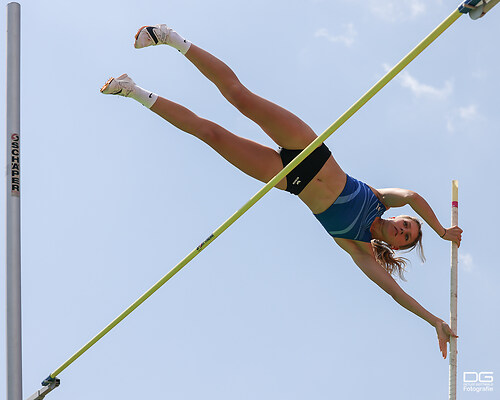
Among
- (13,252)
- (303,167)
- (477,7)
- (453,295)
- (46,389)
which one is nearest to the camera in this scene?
(477,7)

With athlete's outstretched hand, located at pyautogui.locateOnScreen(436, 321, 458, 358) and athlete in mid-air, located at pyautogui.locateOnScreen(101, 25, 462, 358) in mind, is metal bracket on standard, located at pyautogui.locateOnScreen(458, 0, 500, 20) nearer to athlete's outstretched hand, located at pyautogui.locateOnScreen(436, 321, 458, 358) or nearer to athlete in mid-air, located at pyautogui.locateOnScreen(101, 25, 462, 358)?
athlete in mid-air, located at pyautogui.locateOnScreen(101, 25, 462, 358)

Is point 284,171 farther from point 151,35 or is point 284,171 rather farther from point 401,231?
point 401,231

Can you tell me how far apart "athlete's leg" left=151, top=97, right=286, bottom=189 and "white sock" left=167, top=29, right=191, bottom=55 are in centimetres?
43

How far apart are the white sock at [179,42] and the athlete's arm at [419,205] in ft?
7.29

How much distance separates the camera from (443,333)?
7.45m

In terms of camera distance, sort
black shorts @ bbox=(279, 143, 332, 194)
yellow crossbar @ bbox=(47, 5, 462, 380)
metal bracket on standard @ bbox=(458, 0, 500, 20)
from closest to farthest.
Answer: metal bracket on standard @ bbox=(458, 0, 500, 20), yellow crossbar @ bbox=(47, 5, 462, 380), black shorts @ bbox=(279, 143, 332, 194)

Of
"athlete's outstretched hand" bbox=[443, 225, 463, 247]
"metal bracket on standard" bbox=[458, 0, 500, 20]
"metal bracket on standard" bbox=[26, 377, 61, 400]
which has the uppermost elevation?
"athlete's outstretched hand" bbox=[443, 225, 463, 247]

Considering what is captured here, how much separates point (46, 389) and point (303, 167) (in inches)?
112

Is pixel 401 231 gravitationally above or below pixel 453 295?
above

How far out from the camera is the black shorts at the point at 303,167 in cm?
726

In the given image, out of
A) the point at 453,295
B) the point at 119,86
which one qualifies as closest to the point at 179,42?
the point at 119,86

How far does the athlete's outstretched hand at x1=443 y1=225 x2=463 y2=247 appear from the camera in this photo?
7.70m

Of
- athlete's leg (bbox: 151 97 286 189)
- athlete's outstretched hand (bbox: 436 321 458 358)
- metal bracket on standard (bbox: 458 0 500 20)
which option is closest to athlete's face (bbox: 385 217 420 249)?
athlete's outstretched hand (bbox: 436 321 458 358)

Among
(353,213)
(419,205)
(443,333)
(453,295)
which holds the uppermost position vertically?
(419,205)
